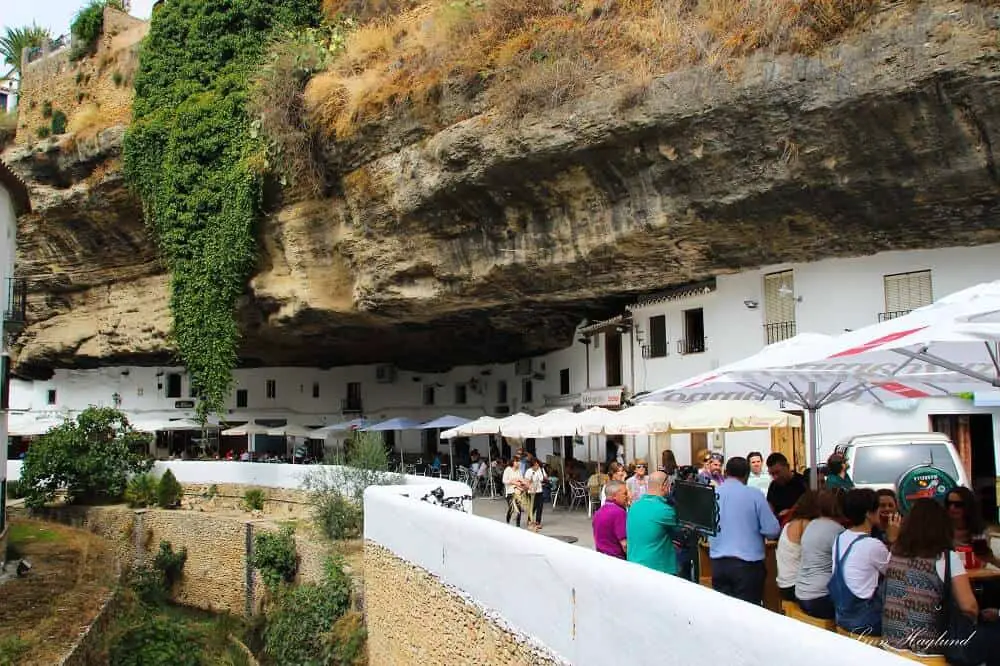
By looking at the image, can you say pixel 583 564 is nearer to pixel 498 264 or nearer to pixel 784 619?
pixel 784 619

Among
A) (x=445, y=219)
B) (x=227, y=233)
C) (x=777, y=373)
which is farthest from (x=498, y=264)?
(x=777, y=373)

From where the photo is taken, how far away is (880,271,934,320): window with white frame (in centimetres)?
1513

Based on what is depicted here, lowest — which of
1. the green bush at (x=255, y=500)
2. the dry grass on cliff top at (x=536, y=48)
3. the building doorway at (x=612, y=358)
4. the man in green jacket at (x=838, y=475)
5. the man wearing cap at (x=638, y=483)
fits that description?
the green bush at (x=255, y=500)

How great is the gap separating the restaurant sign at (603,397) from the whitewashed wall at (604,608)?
40.7 ft

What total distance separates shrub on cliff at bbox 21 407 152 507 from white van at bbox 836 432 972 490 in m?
20.5

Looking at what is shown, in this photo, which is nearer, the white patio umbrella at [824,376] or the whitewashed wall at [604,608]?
the whitewashed wall at [604,608]

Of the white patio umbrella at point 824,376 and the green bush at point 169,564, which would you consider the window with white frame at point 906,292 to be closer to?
the white patio umbrella at point 824,376

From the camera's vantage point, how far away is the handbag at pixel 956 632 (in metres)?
4.72

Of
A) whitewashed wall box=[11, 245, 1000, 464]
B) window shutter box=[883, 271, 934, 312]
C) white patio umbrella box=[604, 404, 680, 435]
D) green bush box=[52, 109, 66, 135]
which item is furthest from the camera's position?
Result: green bush box=[52, 109, 66, 135]

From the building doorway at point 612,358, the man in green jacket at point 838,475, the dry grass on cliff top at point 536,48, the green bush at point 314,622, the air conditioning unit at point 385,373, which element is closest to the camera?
the man in green jacket at point 838,475

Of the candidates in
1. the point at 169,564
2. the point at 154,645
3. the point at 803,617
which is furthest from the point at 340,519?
the point at 803,617

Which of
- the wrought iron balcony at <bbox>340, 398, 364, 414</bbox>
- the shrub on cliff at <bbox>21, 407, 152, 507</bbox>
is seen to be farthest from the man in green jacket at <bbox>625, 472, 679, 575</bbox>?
the wrought iron balcony at <bbox>340, 398, 364, 414</bbox>

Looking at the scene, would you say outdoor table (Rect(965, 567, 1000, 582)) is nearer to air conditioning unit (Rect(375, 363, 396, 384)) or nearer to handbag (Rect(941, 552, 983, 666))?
handbag (Rect(941, 552, 983, 666))

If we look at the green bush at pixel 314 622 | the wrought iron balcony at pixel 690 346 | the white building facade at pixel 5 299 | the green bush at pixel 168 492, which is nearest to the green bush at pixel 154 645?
the green bush at pixel 314 622
